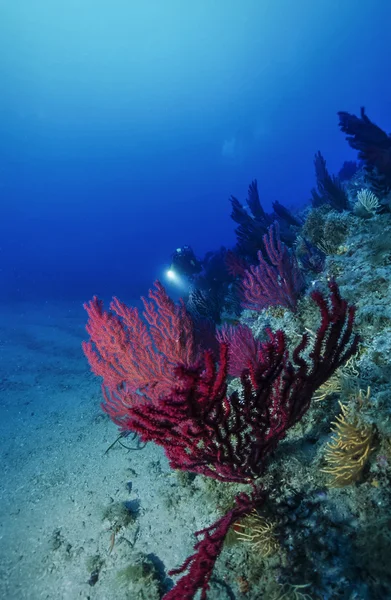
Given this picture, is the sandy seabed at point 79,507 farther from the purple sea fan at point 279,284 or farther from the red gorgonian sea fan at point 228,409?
the purple sea fan at point 279,284

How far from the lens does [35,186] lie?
114 metres

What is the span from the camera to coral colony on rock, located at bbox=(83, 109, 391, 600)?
6.80 feet

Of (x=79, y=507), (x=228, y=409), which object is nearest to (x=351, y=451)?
(x=228, y=409)

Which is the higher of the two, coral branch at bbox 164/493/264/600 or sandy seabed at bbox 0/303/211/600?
sandy seabed at bbox 0/303/211/600

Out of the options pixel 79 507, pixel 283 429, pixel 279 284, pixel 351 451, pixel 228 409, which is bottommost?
pixel 351 451

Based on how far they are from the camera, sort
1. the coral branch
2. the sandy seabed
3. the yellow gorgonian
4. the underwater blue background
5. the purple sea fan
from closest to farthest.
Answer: the coral branch → the yellow gorgonian → the sandy seabed → the purple sea fan → the underwater blue background

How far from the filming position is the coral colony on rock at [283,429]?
6.80 feet

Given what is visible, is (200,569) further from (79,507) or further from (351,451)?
(79,507)

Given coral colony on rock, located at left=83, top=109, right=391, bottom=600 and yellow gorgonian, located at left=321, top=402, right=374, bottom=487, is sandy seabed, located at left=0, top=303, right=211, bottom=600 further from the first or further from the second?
yellow gorgonian, located at left=321, top=402, right=374, bottom=487

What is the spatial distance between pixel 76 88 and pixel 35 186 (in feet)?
129

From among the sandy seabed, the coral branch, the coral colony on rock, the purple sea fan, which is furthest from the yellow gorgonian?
the purple sea fan

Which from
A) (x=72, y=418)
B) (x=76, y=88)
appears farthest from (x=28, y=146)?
A: (x=72, y=418)

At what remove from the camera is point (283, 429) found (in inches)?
104

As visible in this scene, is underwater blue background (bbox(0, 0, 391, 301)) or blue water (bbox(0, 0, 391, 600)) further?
underwater blue background (bbox(0, 0, 391, 301))
